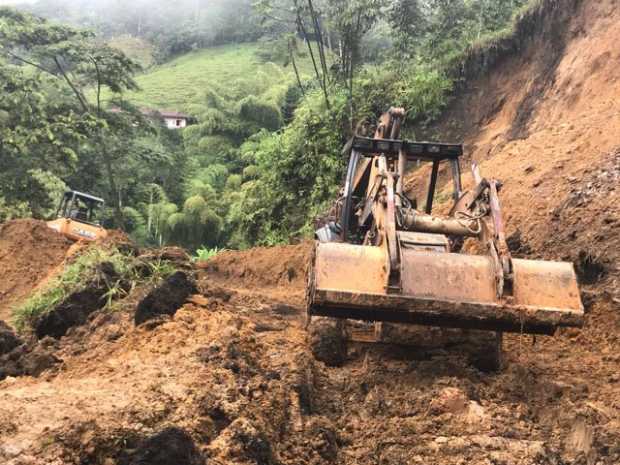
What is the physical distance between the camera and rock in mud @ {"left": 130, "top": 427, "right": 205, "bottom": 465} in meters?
2.76

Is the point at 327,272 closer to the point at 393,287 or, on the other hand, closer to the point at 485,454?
the point at 393,287

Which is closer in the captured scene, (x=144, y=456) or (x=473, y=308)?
(x=144, y=456)

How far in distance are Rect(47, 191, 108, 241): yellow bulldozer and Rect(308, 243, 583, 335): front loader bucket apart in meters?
11.4

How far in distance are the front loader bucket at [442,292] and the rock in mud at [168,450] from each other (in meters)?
1.71

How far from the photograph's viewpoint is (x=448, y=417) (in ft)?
13.4

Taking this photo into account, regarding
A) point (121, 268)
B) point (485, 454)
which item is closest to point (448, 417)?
point (485, 454)

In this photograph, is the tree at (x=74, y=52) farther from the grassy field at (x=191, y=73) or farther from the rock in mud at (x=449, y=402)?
the grassy field at (x=191, y=73)

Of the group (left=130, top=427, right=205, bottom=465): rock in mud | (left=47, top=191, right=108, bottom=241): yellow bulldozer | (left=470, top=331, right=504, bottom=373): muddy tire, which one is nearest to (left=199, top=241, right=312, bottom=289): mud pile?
(left=47, top=191, right=108, bottom=241): yellow bulldozer

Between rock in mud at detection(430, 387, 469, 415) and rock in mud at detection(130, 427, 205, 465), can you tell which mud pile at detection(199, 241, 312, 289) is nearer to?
rock in mud at detection(430, 387, 469, 415)

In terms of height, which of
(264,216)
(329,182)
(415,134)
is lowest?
(264,216)

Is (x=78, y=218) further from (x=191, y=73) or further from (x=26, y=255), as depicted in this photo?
(x=191, y=73)

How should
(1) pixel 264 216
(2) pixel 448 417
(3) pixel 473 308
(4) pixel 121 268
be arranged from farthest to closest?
(1) pixel 264 216
(4) pixel 121 268
(3) pixel 473 308
(2) pixel 448 417

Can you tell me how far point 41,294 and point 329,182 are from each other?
8617mm

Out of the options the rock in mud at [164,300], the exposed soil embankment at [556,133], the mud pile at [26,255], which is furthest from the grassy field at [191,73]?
the rock in mud at [164,300]
